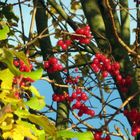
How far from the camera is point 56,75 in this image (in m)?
4.57

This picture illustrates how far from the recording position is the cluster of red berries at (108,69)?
3.55 m

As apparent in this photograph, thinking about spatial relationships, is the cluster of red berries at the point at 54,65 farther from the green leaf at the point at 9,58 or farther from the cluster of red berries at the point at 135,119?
the green leaf at the point at 9,58

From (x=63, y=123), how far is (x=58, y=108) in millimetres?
313

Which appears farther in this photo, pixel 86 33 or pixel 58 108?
pixel 58 108

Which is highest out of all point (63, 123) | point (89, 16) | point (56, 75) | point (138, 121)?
point (89, 16)

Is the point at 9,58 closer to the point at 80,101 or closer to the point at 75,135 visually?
the point at 75,135

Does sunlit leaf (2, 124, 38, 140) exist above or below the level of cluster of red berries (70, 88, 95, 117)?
below

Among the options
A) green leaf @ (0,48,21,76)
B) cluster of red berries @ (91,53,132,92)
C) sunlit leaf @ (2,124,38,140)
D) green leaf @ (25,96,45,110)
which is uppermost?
cluster of red berries @ (91,53,132,92)

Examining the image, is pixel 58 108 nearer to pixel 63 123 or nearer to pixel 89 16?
pixel 63 123

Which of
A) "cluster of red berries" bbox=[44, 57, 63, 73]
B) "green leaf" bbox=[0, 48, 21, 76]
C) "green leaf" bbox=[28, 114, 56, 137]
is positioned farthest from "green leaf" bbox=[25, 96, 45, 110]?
"cluster of red berries" bbox=[44, 57, 63, 73]

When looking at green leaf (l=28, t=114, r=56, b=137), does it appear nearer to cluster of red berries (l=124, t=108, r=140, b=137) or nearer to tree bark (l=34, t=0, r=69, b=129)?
cluster of red berries (l=124, t=108, r=140, b=137)

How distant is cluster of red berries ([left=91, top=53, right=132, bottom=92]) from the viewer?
355cm

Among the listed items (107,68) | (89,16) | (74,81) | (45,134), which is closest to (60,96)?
(74,81)

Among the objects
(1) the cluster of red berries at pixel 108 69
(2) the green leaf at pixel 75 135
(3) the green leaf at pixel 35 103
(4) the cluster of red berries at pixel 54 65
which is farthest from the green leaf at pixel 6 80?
(4) the cluster of red berries at pixel 54 65
